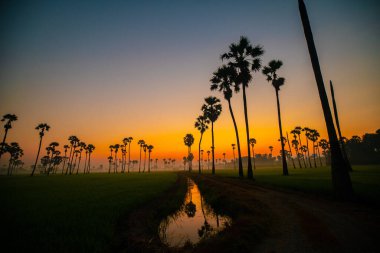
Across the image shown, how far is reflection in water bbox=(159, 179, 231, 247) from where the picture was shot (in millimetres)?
7727

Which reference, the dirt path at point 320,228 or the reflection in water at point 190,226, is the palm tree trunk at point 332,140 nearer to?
the dirt path at point 320,228

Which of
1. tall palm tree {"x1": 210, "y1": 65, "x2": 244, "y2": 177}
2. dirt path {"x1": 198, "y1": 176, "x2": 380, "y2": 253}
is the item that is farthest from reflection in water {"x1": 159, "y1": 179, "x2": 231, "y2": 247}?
tall palm tree {"x1": 210, "y1": 65, "x2": 244, "y2": 177}

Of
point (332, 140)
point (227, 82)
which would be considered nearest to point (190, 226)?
point (332, 140)

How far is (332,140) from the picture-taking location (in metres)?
13.3

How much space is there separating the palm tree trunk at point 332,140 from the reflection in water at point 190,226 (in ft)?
25.8

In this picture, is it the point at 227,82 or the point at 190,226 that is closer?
the point at 190,226

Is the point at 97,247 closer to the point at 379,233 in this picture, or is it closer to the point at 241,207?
the point at 241,207

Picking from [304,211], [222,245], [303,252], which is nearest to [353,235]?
[303,252]

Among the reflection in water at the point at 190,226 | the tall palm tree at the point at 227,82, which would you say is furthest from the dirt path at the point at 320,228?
the tall palm tree at the point at 227,82

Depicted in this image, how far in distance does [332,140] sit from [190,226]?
Answer: 11.4 meters

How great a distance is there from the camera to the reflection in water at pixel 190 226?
7.73 m

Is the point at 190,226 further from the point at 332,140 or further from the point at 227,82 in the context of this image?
the point at 227,82

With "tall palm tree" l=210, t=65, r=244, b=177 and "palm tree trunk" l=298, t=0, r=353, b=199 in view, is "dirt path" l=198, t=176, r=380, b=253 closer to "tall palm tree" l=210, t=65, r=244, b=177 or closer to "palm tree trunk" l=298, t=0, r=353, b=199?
"palm tree trunk" l=298, t=0, r=353, b=199

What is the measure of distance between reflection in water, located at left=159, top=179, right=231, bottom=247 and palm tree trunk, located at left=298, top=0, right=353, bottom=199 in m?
7.87
